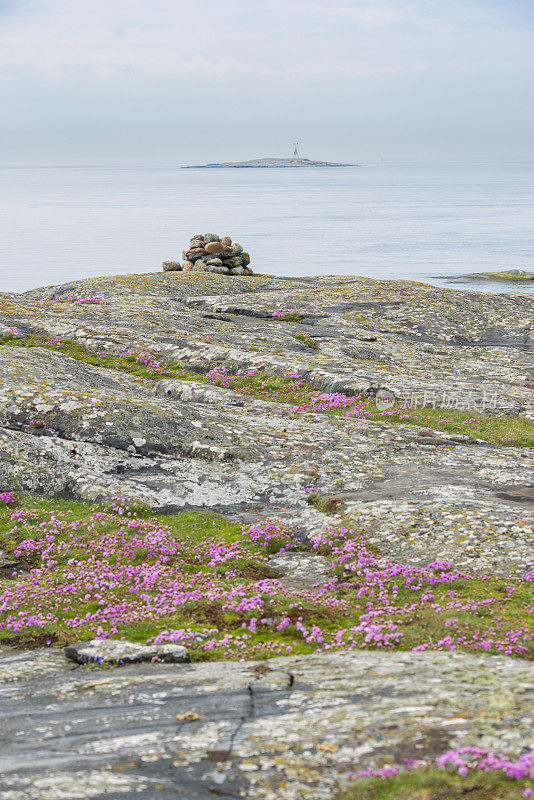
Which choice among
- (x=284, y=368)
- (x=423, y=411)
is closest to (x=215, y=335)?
(x=284, y=368)

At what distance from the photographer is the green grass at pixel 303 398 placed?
28.5 meters

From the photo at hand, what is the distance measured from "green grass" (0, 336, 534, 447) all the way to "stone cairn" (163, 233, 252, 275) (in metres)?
38.1

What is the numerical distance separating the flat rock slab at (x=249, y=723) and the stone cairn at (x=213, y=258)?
65724 mm

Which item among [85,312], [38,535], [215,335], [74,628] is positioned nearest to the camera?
[74,628]

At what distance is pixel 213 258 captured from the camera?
75562mm

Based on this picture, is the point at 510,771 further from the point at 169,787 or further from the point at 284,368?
the point at 284,368

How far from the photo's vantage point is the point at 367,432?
26.7 metres

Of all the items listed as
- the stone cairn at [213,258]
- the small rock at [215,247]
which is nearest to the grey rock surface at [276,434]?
the stone cairn at [213,258]

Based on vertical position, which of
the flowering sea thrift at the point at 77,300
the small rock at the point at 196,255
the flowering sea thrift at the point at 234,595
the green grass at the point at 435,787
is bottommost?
the flowering sea thrift at the point at 234,595

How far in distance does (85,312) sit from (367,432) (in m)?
26.0

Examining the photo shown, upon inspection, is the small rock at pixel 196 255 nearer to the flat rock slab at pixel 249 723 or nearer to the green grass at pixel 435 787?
the flat rock slab at pixel 249 723

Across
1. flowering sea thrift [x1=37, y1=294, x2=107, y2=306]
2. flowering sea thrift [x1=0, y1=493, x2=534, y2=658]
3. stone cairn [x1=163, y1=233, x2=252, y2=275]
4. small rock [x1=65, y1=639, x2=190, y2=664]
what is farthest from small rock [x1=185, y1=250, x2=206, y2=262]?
A: small rock [x1=65, y1=639, x2=190, y2=664]

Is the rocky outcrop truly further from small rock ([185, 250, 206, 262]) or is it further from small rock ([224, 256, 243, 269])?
small rock ([185, 250, 206, 262])

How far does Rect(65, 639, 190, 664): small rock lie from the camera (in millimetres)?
12000
